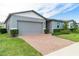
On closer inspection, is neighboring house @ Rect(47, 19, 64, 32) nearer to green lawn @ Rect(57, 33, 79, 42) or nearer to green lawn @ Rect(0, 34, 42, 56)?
green lawn @ Rect(57, 33, 79, 42)

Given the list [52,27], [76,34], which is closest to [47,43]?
[52,27]

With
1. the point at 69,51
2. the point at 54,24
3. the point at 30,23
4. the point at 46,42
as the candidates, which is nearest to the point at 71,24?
the point at 54,24

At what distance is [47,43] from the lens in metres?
3.83

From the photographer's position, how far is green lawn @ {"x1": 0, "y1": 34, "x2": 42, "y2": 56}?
3.51 meters

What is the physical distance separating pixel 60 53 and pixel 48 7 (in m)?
1.35

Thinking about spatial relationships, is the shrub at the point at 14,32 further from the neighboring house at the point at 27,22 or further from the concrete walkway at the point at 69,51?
the concrete walkway at the point at 69,51

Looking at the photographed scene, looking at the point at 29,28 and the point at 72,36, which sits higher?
the point at 29,28

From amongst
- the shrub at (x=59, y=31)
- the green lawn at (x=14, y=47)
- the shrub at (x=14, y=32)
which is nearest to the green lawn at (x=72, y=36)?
the shrub at (x=59, y=31)

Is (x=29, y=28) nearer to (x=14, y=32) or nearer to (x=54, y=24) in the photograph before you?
(x=14, y=32)

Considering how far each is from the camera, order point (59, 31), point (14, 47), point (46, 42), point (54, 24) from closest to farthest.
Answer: point (14, 47)
point (46, 42)
point (59, 31)
point (54, 24)

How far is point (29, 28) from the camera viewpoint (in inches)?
163

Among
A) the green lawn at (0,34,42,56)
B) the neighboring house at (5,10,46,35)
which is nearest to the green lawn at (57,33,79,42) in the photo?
the neighboring house at (5,10,46,35)

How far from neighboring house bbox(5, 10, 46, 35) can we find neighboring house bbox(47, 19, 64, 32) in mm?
173

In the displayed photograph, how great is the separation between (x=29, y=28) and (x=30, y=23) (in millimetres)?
180
